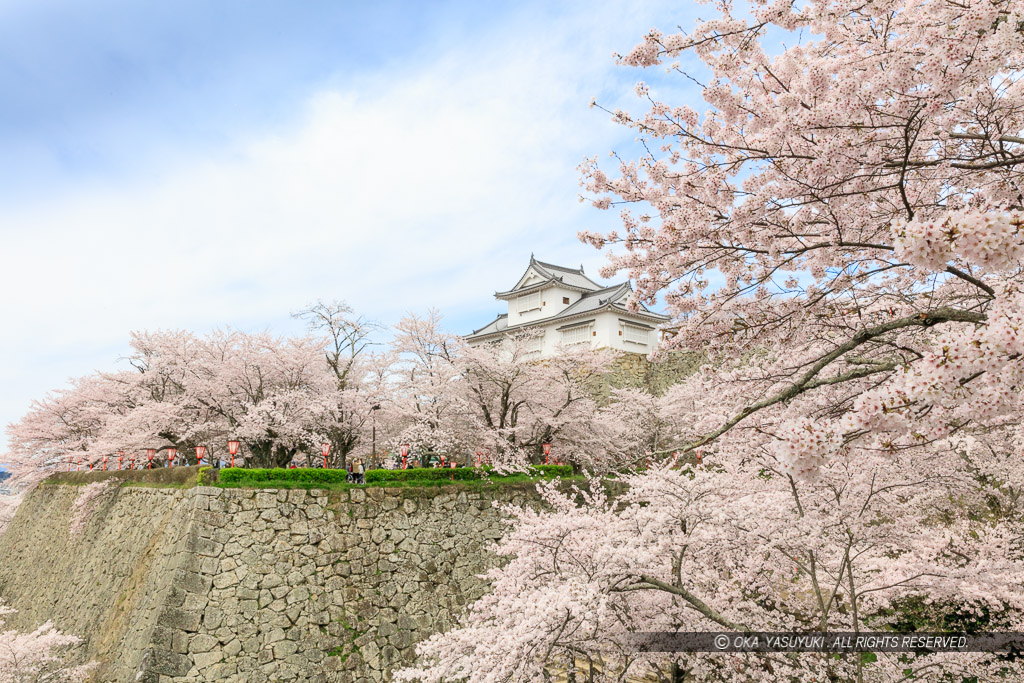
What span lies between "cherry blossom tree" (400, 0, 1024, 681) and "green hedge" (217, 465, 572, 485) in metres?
5.58

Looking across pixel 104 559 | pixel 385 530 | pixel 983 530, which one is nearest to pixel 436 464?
pixel 385 530

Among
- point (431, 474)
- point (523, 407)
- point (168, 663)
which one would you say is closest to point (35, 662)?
point (168, 663)

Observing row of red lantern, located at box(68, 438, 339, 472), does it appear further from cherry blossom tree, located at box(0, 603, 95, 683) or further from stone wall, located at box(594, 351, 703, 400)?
stone wall, located at box(594, 351, 703, 400)

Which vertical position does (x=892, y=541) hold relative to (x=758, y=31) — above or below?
below

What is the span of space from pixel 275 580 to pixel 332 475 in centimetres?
235

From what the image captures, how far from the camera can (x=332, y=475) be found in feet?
41.5

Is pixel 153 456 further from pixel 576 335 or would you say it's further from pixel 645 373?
pixel 645 373

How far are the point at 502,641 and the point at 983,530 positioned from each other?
26.6 feet

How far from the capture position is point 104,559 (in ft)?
46.5

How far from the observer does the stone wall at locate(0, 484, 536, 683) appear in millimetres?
10328

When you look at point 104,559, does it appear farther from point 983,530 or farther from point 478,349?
point 983,530

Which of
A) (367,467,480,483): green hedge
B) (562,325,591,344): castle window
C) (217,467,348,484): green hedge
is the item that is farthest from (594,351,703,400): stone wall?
(217,467,348,484): green hedge

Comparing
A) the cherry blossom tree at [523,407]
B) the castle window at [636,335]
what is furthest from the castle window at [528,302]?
the cherry blossom tree at [523,407]

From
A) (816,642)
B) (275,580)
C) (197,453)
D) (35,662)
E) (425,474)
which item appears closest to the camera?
(816,642)
